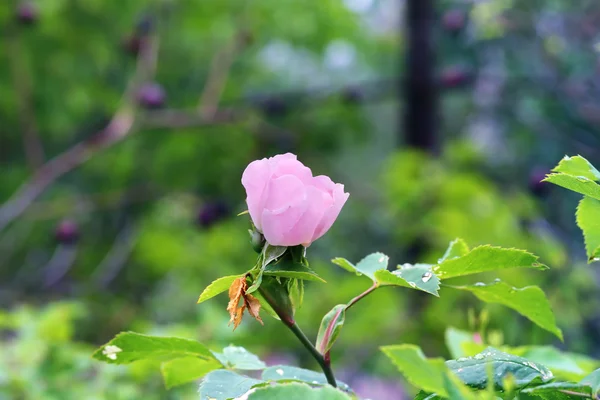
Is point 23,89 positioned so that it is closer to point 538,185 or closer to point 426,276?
point 538,185

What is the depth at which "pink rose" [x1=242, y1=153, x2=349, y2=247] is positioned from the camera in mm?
356

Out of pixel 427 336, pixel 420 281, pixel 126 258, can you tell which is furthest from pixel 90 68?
pixel 420 281

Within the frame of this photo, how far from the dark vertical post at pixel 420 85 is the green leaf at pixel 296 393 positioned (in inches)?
85.6

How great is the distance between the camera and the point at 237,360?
0.44m

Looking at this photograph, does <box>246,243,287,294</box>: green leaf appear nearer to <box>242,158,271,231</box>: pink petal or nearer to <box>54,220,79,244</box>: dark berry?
<box>242,158,271,231</box>: pink petal

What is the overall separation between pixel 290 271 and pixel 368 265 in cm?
9

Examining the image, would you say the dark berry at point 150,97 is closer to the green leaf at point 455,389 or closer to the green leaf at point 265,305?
the green leaf at point 265,305

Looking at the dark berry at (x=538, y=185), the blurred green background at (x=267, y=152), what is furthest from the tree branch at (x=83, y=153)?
the dark berry at (x=538, y=185)

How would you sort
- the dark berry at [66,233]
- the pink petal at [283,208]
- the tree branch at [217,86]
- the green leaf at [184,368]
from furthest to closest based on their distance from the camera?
1. the tree branch at [217,86]
2. the dark berry at [66,233]
3. the green leaf at [184,368]
4. the pink petal at [283,208]

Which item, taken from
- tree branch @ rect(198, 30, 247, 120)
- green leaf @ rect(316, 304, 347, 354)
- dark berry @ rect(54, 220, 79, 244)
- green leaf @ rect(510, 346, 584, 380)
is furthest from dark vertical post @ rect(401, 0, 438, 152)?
green leaf @ rect(316, 304, 347, 354)

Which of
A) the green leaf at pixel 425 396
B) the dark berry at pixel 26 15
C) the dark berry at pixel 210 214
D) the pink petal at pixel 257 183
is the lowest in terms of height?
the green leaf at pixel 425 396

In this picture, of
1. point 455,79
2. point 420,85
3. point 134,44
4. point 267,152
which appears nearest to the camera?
point 134,44

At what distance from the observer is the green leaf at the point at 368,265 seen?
39cm

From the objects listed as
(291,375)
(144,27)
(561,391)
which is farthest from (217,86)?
(561,391)
